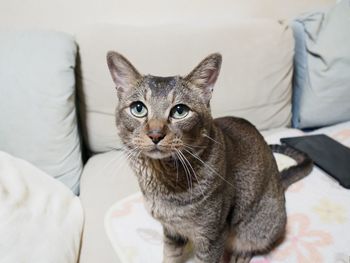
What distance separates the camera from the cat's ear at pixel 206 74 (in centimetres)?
82

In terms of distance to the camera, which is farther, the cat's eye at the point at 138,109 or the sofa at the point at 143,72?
the sofa at the point at 143,72

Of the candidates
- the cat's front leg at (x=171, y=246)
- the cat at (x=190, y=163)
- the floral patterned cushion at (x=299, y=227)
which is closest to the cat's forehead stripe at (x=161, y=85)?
the cat at (x=190, y=163)

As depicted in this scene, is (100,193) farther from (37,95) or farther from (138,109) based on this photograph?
(138,109)

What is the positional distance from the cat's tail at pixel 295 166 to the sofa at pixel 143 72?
0.54ft

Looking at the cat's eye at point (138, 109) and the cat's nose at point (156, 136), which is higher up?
the cat's eye at point (138, 109)

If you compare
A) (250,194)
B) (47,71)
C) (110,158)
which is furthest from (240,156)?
(47,71)

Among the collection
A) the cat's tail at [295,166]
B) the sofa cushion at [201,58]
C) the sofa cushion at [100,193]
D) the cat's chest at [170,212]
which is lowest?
the sofa cushion at [100,193]

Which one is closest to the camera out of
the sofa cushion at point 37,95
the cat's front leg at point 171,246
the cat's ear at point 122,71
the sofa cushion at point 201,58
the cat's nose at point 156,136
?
the cat's nose at point 156,136

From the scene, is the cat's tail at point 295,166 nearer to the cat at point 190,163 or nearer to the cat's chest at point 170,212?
the cat at point 190,163

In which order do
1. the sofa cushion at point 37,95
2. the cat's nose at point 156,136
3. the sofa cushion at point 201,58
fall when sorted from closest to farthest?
the cat's nose at point 156,136 → the sofa cushion at point 37,95 → the sofa cushion at point 201,58

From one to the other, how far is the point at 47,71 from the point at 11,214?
1.73 feet

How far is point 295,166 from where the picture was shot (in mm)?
1292

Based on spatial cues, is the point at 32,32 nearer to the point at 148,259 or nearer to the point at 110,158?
the point at 110,158

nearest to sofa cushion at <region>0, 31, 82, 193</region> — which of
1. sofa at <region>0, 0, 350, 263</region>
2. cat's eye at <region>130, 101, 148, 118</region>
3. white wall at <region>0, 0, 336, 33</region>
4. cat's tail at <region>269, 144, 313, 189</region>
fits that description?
sofa at <region>0, 0, 350, 263</region>
